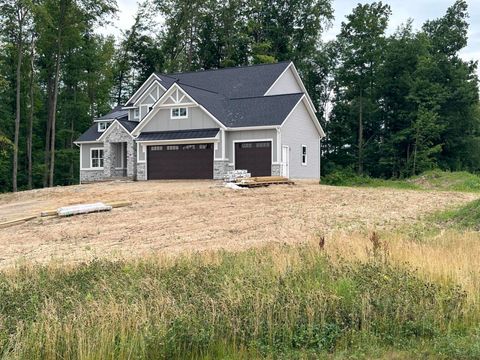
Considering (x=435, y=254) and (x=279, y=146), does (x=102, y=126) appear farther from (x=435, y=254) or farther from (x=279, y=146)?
(x=435, y=254)

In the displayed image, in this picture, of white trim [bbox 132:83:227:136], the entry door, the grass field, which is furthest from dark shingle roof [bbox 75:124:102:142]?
the grass field

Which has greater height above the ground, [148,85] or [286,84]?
[286,84]

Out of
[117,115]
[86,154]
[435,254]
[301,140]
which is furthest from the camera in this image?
[117,115]

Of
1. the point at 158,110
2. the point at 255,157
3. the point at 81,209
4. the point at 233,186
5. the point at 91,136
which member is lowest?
the point at 81,209

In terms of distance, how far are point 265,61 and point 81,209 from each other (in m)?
29.5

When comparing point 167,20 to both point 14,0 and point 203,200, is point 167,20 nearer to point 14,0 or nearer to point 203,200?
point 14,0

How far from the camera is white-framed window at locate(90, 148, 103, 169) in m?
32.9

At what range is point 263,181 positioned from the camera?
23.5 metres

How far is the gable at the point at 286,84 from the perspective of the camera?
31.7 m

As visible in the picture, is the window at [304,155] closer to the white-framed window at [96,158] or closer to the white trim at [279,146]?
the white trim at [279,146]

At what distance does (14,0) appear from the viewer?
29.7 metres

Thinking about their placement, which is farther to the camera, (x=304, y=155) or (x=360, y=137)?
(x=360, y=137)

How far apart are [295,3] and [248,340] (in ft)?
145

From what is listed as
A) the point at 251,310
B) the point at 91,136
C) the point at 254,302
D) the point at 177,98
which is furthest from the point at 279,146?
the point at 251,310
